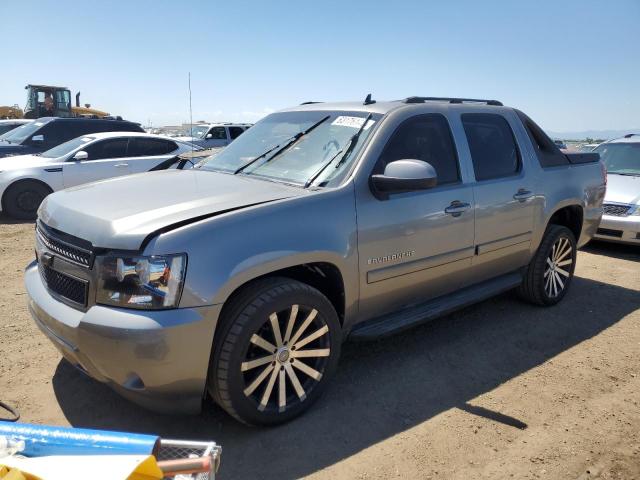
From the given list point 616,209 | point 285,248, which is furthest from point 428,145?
point 616,209

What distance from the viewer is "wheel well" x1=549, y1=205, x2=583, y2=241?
498 centimetres

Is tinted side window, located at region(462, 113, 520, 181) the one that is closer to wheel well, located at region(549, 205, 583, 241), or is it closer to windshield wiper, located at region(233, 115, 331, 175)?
wheel well, located at region(549, 205, 583, 241)

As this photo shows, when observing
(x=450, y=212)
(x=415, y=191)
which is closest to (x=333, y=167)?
(x=415, y=191)

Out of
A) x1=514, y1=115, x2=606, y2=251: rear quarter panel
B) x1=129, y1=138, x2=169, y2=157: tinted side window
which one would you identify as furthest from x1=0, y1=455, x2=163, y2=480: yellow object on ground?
x1=129, y1=138, x2=169, y2=157: tinted side window

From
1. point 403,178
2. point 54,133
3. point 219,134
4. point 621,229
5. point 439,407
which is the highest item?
point 219,134

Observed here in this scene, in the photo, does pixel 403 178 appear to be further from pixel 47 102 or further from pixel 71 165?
pixel 47 102

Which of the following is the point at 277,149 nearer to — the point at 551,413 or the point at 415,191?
the point at 415,191

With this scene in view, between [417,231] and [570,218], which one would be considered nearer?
[417,231]

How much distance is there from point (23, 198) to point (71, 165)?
96 centimetres

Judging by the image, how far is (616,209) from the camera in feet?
23.1

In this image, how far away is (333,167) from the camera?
3.23 meters

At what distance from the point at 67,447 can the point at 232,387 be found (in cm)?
100

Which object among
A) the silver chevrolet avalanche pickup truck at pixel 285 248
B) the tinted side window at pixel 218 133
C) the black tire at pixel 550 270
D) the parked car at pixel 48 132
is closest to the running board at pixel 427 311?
the silver chevrolet avalanche pickup truck at pixel 285 248

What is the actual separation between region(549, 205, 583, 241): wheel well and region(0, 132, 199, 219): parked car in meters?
6.88
